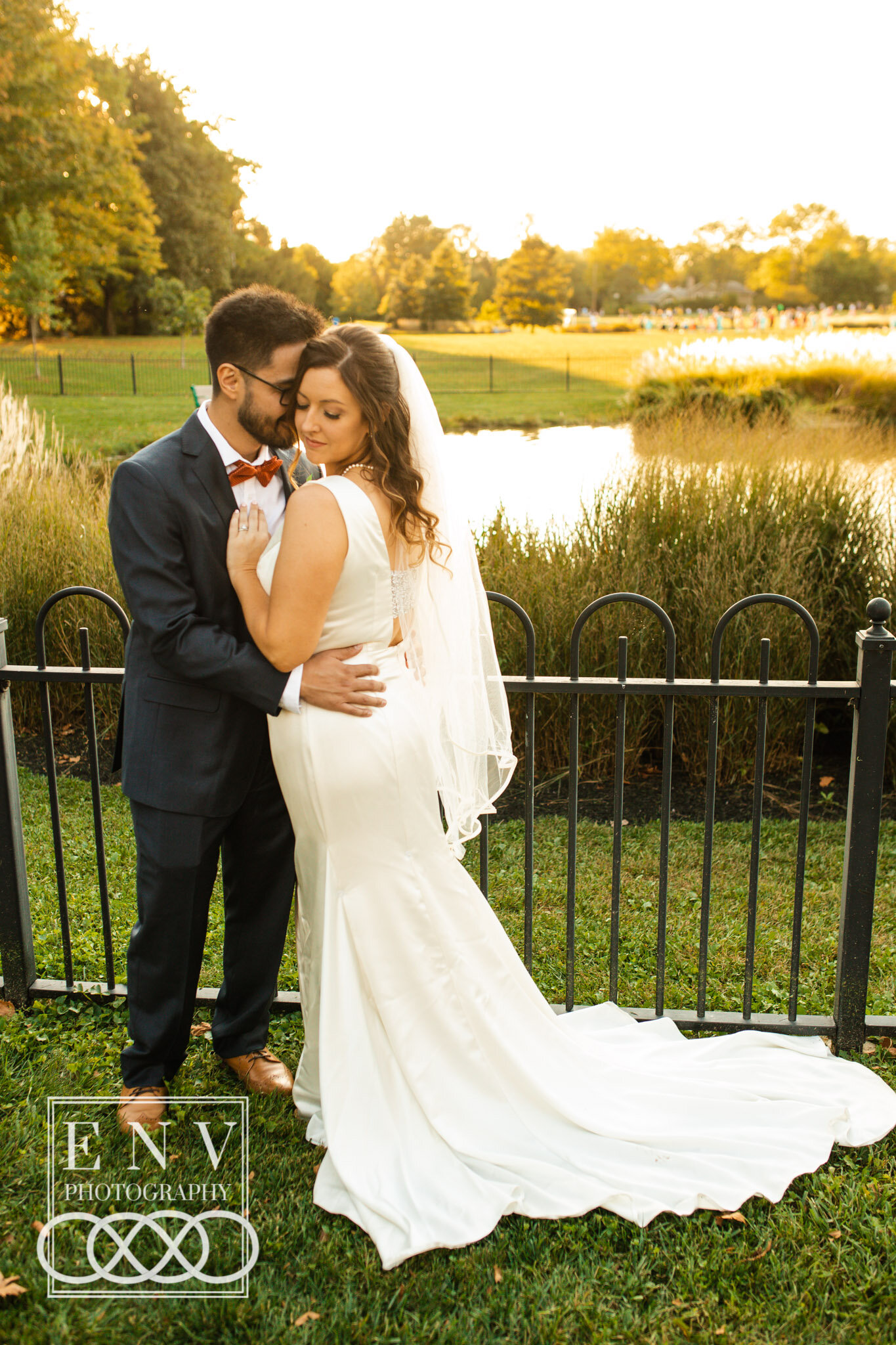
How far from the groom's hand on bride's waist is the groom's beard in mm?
570

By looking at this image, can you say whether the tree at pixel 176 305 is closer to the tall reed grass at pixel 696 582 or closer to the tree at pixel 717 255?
the tall reed grass at pixel 696 582

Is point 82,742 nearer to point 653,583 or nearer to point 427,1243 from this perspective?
point 653,583

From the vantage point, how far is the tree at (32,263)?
2617 cm

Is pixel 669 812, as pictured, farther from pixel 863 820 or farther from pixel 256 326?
pixel 256 326

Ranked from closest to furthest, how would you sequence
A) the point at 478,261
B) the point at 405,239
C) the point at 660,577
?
the point at 660,577
the point at 405,239
the point at 478,261

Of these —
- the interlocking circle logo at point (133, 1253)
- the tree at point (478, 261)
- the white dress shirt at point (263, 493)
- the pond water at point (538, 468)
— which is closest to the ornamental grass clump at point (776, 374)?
the pond water at point (538, 468)

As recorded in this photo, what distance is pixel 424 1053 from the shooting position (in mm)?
2527

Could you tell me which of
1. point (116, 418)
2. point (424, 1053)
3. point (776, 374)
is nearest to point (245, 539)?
point (424, 1053)

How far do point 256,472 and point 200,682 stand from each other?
554mm

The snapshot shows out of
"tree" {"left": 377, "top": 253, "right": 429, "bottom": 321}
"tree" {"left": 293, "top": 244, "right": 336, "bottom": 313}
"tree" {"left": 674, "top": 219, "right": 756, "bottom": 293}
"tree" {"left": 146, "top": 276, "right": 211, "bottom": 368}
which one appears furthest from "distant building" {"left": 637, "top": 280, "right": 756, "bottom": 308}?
"tree" {"left": 146, "top": 276, "right": 211, "bottom": 368}

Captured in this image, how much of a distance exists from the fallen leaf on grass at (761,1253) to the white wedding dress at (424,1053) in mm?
119

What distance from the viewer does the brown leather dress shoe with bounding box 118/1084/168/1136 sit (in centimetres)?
266

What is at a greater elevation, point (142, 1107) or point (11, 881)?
point (11, 881)

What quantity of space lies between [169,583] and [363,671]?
522 millimetres
